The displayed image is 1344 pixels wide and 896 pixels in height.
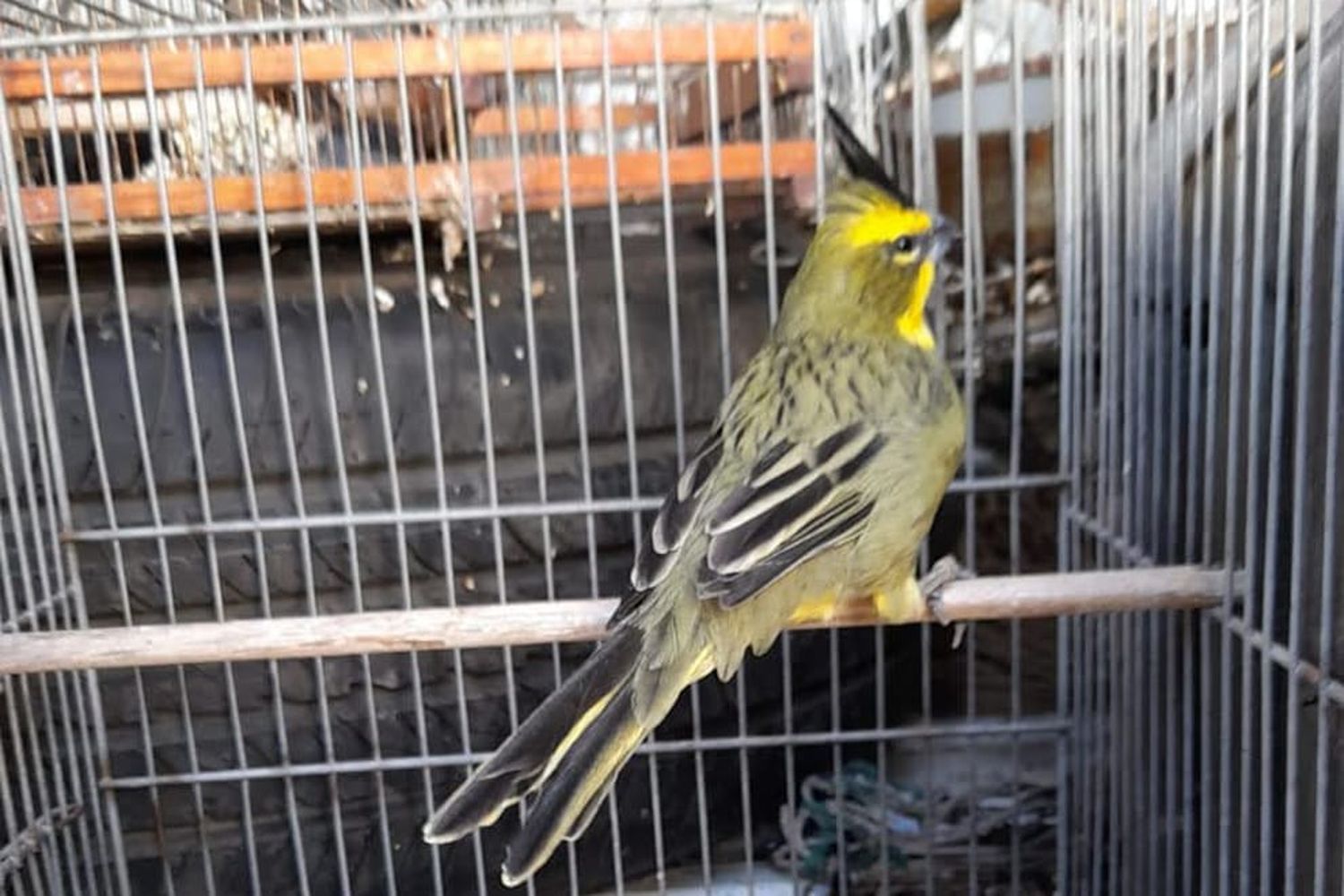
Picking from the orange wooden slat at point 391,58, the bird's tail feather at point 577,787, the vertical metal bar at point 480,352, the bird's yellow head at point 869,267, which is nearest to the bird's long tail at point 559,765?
the bird's tail feather at point 577,787

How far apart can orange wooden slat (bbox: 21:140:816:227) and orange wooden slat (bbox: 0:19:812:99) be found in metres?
0.10

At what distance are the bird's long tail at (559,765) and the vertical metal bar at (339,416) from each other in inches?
17.3

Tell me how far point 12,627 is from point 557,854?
660 millimetres

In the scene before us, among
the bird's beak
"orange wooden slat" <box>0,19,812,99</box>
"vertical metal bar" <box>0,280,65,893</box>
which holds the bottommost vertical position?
"vertical metal bar" <box>0,280,65,893</box>

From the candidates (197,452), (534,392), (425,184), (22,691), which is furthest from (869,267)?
(22,691)

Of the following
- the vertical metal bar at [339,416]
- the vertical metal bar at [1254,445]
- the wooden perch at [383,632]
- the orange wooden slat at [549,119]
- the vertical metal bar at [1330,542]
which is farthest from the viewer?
the orange wooden slat at [549,119]

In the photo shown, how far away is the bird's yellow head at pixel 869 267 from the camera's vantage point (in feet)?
3.67

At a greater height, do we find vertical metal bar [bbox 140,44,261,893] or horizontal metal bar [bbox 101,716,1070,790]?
vertical metal bar [bbox 140,44,261,893]

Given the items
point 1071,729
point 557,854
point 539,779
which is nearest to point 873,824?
point 1071,729

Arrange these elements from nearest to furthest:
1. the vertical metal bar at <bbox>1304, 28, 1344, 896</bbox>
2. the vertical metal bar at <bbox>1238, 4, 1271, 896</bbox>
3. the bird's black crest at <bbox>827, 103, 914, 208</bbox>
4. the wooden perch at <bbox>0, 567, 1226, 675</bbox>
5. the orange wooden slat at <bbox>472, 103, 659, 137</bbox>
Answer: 1. the vertical metal bar at <bbox>1304, 28, 1344, 896</bbox>
2. the vertical metal bar at <bbox>1238, 4, 1271, 896</bbox>
3. the wooden perch at <bbox>0, 567, 1226, 675</bbox>
4. the bird's black crest at <bbox>827, 103, 914, 208</bbox>
5. the orange wooden slat at <bbox>472, 103, 659, 137</bbox>

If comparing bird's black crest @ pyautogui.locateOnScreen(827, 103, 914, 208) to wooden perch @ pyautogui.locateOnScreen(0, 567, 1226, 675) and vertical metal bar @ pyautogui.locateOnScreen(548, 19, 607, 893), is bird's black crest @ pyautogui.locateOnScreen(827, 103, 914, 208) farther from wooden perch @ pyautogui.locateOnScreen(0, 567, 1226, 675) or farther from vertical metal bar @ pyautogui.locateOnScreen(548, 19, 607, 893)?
wooden perch @ pyautogui.locateOnScreen(0, 567, 1226, 675)

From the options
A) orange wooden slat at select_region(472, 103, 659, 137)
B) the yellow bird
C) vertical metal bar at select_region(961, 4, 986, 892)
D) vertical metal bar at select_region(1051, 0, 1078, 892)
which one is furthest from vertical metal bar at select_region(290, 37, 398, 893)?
vertical metal bar at select_region(1051, 0, 1078, 892)

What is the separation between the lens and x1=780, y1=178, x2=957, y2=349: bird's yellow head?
1118mm

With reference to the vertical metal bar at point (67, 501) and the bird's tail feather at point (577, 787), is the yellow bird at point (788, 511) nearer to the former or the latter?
the bird's tail feather at point (577, 787)
